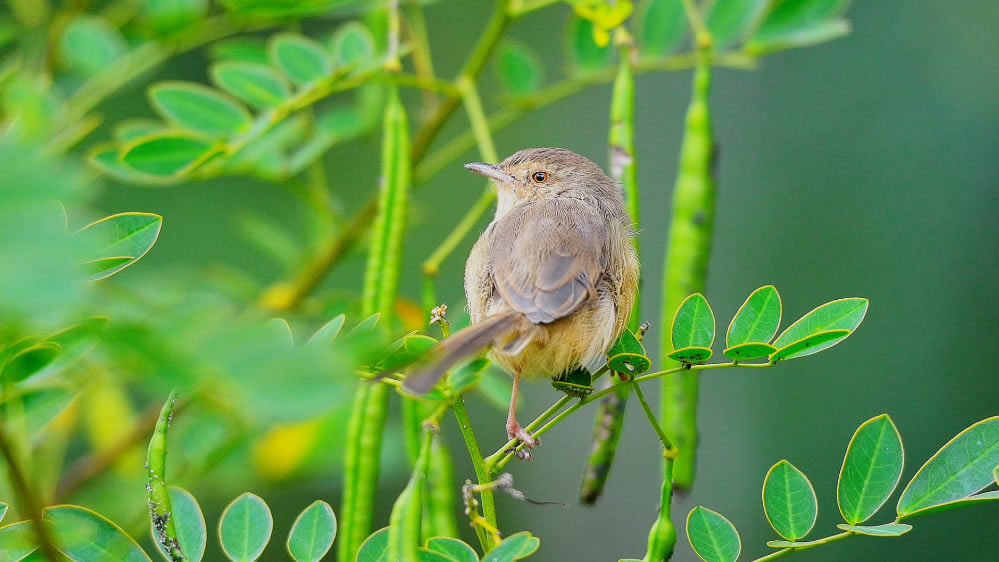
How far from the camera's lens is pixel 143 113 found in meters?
5.89

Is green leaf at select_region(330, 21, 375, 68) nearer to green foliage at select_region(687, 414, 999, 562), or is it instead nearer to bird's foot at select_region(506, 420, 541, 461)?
bird's foot at select_region(506, 420, 541, 461)

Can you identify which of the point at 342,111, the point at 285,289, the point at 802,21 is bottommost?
the point at 285,289

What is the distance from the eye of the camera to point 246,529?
62.2 inches

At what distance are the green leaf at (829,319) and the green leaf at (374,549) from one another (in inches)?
31.1

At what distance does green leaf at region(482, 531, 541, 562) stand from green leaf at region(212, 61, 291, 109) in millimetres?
1438

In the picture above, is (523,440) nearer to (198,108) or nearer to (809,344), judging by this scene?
(809,344)

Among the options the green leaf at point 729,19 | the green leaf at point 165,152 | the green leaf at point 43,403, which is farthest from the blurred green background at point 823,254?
the green leaf at point 43,403

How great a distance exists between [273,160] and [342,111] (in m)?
0.30

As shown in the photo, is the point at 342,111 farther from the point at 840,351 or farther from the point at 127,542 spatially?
the point at 840,351

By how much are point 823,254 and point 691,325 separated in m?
3.79

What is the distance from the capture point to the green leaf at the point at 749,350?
5.36 ft

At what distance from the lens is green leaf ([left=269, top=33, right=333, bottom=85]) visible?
242cm

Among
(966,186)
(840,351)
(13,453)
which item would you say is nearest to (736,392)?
(840,351)

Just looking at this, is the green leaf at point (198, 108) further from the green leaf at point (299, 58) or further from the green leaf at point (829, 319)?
the green leaf at point (829, 319)
